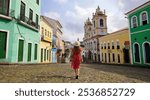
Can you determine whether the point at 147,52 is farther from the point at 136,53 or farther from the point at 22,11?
the point at 22,11

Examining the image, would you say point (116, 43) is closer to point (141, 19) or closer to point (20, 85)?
point (141, 19)

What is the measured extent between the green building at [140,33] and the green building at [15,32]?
12.3 meters

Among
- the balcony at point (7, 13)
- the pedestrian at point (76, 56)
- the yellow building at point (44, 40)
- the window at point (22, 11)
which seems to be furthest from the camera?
the yellow building at point (44, 40)

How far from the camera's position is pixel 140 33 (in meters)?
17.4

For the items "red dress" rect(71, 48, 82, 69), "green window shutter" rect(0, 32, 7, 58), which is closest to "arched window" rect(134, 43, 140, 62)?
"green window shutter" rect(0, 32, 7, 58)

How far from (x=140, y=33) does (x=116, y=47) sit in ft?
37.0

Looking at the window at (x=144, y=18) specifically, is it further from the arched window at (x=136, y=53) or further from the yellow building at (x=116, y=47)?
the yellow building at (x=116, y=47)

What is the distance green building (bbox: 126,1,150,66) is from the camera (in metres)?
16.4

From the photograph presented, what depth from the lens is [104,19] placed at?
4538 centimetres

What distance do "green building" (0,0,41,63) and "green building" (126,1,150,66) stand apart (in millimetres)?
12326

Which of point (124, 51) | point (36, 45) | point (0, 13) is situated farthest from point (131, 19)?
point (0, 13)

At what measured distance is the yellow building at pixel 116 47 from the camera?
2467 centimetres

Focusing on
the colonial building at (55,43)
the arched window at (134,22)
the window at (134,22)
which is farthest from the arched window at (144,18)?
the colonial building at (55,43)

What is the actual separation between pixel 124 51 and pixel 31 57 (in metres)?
17.0
